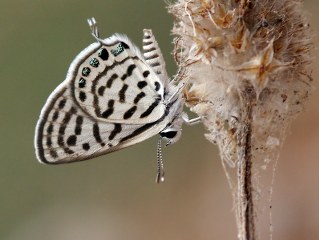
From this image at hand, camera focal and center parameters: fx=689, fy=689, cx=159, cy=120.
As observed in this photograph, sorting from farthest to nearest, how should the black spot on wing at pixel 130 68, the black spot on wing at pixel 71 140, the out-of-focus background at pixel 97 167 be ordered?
the out-of-focus background at pixel 97 167 → the black spot on wing at pixel 71 140 → the black spot on wing at pixel 130 68

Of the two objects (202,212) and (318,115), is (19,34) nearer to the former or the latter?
(202,212)

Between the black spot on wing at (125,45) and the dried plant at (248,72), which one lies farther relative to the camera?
the black spot on wing at (125,45)

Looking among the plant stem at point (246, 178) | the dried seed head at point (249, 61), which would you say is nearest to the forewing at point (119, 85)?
the dried seed head at point (249, 61)

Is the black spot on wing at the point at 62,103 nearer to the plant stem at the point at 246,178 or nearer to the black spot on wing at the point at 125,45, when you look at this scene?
the black spot on wing at the point at 125,45

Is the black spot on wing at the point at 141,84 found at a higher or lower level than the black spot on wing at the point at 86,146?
higher

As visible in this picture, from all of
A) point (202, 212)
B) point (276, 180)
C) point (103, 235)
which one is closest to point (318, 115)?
point (276, 180)

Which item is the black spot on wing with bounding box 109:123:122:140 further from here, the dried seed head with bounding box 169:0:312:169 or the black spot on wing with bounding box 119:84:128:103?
the dried seed head with bounding box 169:0:312:169

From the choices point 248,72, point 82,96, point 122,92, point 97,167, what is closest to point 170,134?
point 122,92

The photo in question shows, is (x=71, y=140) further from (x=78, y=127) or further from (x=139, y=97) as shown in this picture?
(x=139, y=97)

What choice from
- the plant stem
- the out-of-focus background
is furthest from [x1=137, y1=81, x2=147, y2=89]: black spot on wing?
the out-of-focus background
